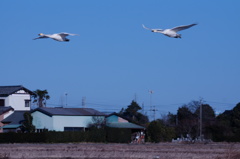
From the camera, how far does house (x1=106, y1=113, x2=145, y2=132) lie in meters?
70.6

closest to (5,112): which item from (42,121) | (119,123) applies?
(42,121)

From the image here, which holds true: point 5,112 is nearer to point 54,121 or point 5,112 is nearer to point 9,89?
point 9,89

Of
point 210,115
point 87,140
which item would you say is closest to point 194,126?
point 210,115

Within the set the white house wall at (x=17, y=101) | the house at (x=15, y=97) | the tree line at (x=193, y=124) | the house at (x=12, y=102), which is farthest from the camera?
the house at (x=15, y=97)

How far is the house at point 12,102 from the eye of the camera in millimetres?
73375

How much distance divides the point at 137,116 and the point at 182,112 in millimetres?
14960

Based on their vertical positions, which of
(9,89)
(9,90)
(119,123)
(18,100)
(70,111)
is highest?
(9,89)

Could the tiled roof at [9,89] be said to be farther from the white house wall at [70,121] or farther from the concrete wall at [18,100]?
the white house wall at [70,121]

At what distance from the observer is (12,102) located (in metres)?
79.1

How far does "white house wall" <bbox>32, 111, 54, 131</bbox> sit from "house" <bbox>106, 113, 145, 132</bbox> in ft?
25.5

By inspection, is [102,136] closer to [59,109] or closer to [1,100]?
[59,109]

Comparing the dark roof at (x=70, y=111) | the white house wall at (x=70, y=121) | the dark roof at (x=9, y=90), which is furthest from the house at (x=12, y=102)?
the white house wall at (x=70, y=121)

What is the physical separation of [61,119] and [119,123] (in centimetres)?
907

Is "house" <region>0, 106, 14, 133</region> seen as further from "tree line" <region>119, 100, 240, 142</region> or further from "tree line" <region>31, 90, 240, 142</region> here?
"tree line" <region>119, 100, 240, 142</region>
